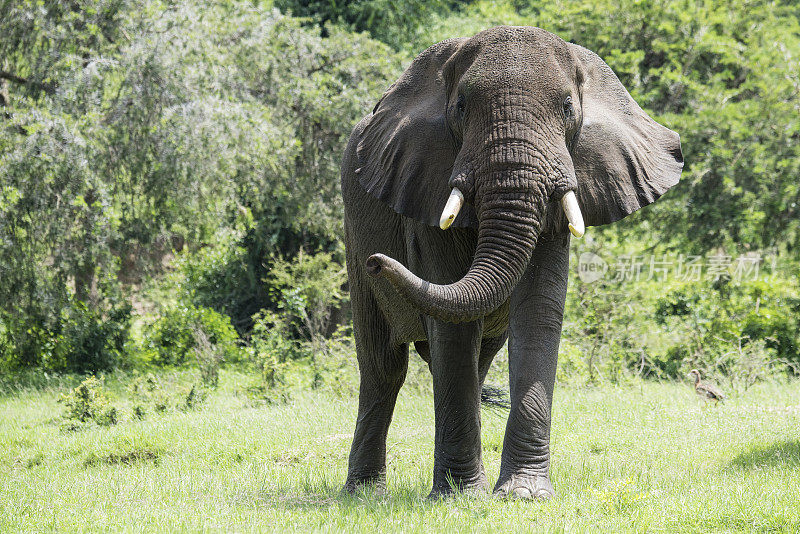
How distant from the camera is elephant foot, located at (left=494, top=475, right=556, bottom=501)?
5.25 metres

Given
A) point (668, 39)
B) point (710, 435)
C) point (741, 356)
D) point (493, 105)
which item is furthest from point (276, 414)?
point (668, 39)

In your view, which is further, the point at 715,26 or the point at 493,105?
the point at 715,26

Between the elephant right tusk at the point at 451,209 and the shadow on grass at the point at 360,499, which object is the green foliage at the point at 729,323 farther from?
the elephant right tusk at the point at 451,209

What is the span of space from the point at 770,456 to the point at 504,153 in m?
3.59

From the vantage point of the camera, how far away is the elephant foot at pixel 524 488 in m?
5.25

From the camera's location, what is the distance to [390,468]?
8141mm

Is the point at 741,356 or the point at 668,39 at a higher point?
the point at 668,39

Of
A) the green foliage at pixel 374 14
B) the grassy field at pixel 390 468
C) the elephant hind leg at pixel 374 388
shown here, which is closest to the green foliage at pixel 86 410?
the grassy field at pixel 390 468

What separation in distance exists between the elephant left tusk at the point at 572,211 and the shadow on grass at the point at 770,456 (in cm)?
267

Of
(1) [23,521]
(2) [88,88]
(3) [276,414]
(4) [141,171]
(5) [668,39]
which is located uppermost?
(5) [668,39]

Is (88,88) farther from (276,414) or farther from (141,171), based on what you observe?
(276,414)

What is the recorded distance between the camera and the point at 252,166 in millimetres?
15859

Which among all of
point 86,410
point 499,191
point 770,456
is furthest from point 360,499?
point 86,410

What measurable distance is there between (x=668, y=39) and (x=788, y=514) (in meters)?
13.6
